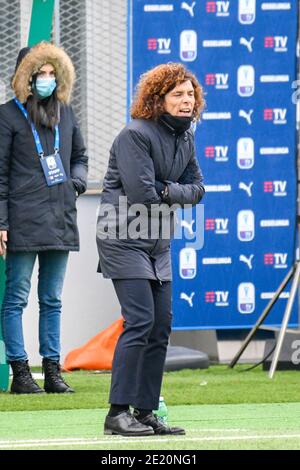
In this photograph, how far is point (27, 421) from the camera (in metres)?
8.09

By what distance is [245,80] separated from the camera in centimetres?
1202

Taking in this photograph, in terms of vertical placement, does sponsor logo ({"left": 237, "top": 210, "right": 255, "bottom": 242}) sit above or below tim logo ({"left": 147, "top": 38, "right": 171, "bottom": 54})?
below

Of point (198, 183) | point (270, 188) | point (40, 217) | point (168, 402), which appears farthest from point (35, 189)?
point (270, 188)

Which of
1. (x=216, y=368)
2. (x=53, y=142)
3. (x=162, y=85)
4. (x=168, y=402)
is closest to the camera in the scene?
(x=162, y=85)

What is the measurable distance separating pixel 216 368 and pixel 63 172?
9.19 feet

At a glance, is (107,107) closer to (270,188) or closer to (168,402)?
(270,188)

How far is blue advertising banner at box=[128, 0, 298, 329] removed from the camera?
39.1 feet

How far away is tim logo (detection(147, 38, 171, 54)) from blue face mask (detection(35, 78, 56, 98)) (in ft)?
7.41

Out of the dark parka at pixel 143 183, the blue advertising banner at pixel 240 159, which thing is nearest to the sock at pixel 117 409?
the dark parka at pixel 143 183

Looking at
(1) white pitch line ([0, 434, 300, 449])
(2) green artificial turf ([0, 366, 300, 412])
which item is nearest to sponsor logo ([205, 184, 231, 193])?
(2) green artificial turf ([0, 366, 300, 412])

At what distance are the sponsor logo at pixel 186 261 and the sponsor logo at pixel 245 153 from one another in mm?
809

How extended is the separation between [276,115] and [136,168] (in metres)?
5.08

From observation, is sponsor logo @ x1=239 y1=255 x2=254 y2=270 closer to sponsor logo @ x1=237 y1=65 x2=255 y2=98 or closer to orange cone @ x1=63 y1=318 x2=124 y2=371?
orange cone @ x1=63 y1=318 x2=124 y2=371

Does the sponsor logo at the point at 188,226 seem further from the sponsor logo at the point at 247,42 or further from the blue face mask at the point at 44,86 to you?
the blue face mask at the point at 44,86
